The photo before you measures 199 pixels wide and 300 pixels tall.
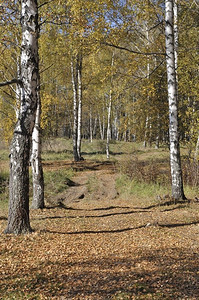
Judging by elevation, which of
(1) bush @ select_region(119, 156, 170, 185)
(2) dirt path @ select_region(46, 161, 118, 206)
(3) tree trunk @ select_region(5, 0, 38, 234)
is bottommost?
(2) dirt path @ select_region(46, 161, 118, 206)

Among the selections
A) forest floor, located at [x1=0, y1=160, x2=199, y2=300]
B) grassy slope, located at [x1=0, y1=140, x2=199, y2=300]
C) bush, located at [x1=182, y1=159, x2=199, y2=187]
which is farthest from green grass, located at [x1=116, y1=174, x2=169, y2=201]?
grassy slope, located at [x1=0, y1=140, x2=199, y2=300]

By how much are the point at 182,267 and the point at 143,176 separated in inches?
324

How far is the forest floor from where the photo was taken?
11.0ft

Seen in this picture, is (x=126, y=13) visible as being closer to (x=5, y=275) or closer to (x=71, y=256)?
(x=71, y=256)

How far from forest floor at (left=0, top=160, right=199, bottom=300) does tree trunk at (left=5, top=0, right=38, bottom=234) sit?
0.44 m

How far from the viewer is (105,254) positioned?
15.4 ft

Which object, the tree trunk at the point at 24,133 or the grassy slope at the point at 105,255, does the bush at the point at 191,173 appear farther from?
the tree trunk at the point at 24,133

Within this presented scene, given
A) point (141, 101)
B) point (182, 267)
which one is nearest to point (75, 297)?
point (182, 267)

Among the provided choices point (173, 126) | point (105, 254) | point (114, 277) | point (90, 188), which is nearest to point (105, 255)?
point (105, 254)

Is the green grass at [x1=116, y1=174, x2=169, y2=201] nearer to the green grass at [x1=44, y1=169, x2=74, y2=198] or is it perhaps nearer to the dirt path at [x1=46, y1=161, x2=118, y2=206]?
the dirt path at [x1=46, y1=161, x2=118, y2=206]

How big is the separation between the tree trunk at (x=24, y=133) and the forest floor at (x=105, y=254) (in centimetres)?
44

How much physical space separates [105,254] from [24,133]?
8.97ft

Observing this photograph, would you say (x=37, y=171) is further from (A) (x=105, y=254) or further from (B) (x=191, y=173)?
(B) (x=191, y=173)

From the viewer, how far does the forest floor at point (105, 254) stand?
11.0 ft
